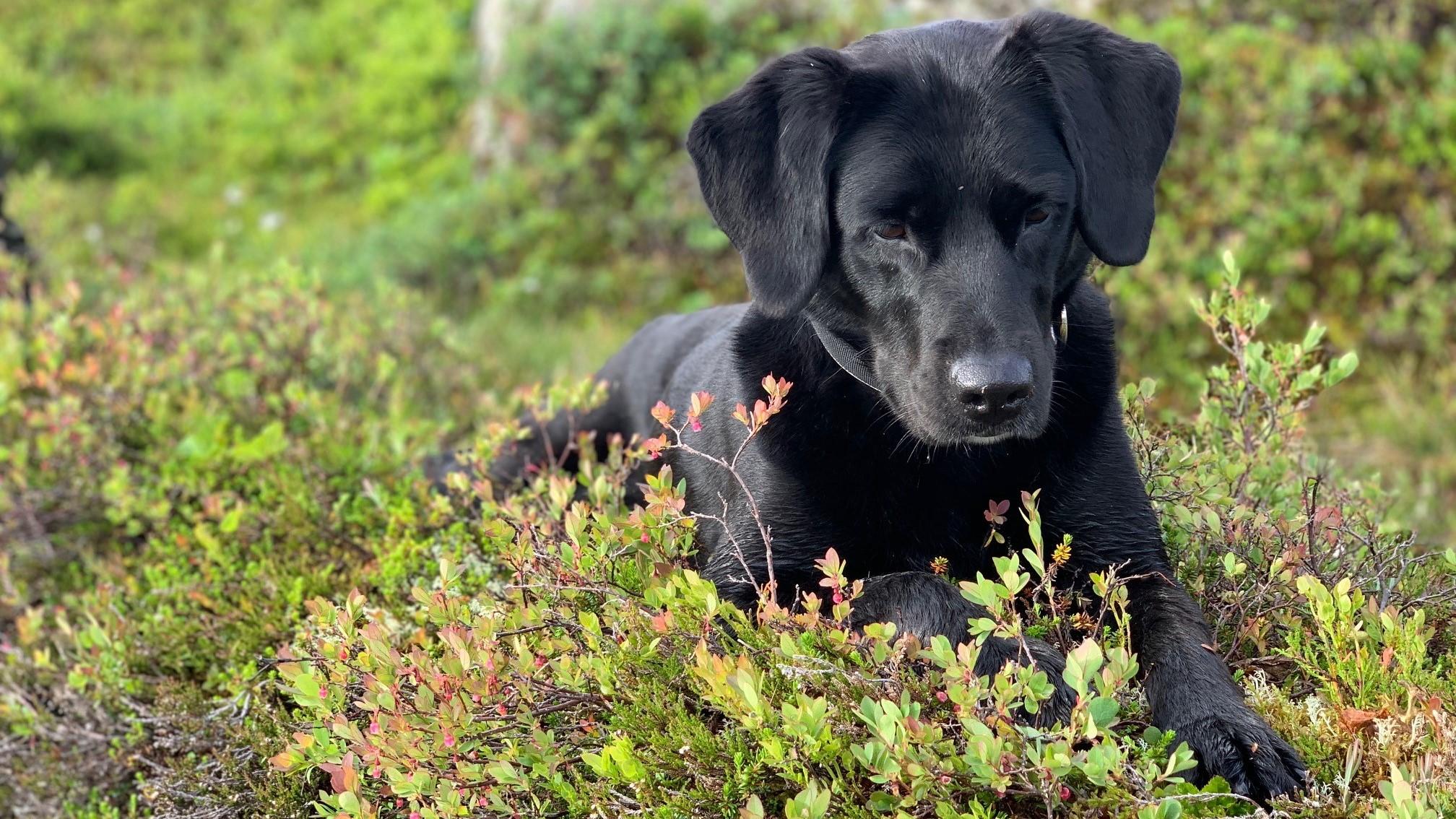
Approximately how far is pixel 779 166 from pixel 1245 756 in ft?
4.92

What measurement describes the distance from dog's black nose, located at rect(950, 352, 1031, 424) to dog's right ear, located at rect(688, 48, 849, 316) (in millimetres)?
422

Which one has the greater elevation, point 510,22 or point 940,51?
point 940,51

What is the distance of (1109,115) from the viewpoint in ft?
9.40

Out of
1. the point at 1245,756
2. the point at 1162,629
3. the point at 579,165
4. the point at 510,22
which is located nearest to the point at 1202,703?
the point at 1245,756

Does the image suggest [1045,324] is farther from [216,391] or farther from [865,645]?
[216,391]

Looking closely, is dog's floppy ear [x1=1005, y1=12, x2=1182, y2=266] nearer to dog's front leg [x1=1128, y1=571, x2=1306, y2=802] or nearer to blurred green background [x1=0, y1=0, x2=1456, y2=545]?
dog's front leg [x1=1128, y1=571, x2=1306, y2=802]

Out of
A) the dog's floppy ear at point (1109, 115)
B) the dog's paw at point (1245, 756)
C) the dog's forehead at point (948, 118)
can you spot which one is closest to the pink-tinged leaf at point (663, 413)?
the dog's forehead at point (948, 118)

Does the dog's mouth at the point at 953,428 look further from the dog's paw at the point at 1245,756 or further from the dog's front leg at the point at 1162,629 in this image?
the dog's paw at the point at 1245,756

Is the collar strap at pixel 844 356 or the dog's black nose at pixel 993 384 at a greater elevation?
the dog's black nose at pixel 993 384

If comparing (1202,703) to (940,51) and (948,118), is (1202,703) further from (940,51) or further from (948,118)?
(940,51)

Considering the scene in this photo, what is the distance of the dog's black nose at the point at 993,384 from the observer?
8.45 ft

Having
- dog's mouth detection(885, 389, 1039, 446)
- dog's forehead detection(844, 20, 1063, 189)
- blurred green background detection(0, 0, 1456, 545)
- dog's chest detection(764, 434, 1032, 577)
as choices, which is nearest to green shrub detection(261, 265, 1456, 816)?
dog's chest detection(764, 434, 1032, 577)

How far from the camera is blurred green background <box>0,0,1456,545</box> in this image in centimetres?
637

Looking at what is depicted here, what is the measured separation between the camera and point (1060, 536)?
114 inches
